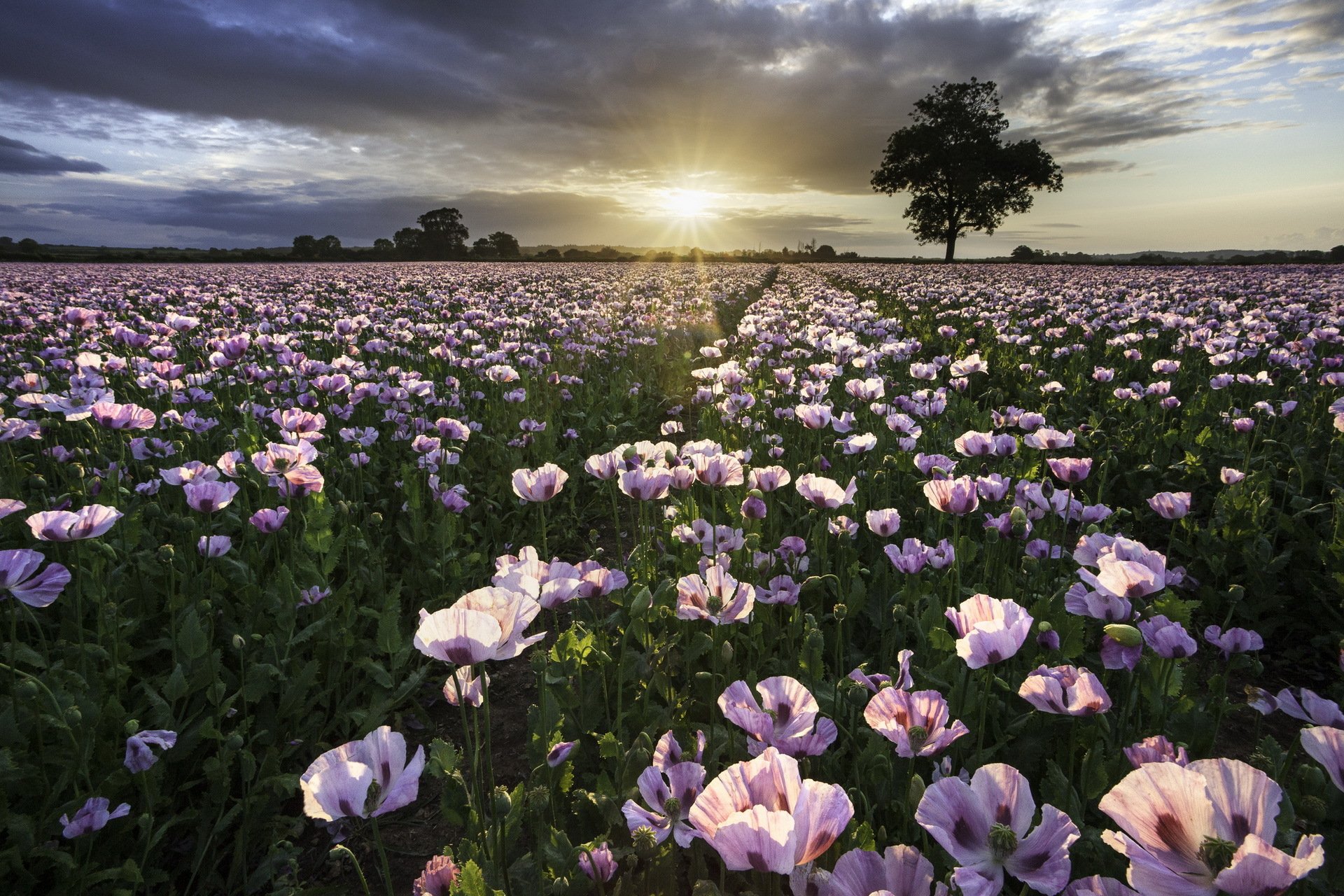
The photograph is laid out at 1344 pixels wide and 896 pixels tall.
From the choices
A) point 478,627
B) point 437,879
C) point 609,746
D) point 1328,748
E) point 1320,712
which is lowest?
point 609,746

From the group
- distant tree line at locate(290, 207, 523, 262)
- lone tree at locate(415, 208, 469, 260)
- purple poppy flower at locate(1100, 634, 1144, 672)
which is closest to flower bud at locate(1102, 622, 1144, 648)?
purple poppy flower at locate(1100, 634, 1144, 672)

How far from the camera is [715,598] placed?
1.86m

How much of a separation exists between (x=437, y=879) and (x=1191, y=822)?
125 cm

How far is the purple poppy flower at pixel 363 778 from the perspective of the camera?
1.13 m

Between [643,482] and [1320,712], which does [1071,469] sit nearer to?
[1320,712]

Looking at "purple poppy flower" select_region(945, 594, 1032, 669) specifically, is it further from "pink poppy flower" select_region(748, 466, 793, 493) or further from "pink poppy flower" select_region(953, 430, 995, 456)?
"pink poppy flower" select_region(953, 430, 995, 456)

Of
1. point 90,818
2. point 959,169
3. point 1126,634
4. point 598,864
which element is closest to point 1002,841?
→ point 1126,634

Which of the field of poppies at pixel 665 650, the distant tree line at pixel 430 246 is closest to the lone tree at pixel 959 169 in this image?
the distant tree line at pixel 430 246

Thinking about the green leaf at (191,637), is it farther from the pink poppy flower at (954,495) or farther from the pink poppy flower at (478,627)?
the pink poppy flower at (954,495)

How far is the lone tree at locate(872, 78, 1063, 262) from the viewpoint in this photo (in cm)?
4838

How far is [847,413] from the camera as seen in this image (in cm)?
355

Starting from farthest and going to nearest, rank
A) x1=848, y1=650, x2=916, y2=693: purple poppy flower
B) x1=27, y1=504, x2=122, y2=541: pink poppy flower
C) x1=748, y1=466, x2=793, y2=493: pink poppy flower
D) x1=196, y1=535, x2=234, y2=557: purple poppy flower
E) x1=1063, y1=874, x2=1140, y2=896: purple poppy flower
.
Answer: x1=748, y1=466, x2=793, y2=493: pink poppy flower < x1=196, y1=535, x2=234, y2=557: purple poppy flower < x1=27, y1=504, x2=122, y2=541: pink poppy flower < x1=848, y1=650, x2=916, y2=693: purple poppy flower < x1=1063, y1=874, x2=1140, y2=896: purple poppy flower

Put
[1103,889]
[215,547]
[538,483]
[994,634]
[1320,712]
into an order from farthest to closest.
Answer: [215,547], [538,483], [1320,712], [994,634], [1103,889]

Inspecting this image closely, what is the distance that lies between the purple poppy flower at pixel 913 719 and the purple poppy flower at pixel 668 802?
1.20ft
